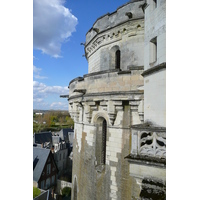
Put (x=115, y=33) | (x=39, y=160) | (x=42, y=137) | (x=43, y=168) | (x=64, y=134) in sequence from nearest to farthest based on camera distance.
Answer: (x=115, y=33) → (x=43, y=168) → (x=39, y=160) → (x=42, y=137) → (x=64, y=134)

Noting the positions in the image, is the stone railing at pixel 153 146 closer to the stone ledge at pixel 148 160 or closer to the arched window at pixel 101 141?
the stone ledge at pixel 148 160

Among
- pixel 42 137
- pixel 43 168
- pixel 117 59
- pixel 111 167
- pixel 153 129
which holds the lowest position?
pixel 43 168

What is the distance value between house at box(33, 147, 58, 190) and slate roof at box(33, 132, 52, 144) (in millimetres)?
8211

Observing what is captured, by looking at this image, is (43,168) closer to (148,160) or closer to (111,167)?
(111,167)

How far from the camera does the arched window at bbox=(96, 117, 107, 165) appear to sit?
636cm

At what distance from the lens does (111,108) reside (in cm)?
542

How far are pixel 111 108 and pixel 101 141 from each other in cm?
165

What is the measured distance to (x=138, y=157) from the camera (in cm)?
330

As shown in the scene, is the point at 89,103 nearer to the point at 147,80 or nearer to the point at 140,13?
the point at 147,80

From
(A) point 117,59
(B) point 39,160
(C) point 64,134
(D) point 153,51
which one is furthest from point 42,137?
(D) point 153,51

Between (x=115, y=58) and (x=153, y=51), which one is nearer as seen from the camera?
(x=153, y=51)
